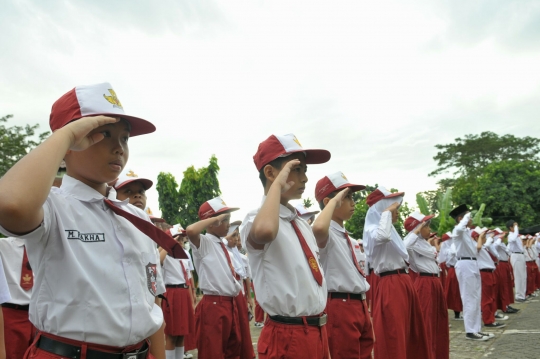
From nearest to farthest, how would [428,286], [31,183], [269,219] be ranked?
[31,183] → [269,219] → [428,286]

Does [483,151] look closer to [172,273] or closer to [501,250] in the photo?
[501,250]

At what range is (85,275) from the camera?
1.97 metres

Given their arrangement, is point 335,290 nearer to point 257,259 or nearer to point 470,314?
point 257,259

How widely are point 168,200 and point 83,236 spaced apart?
30.2m

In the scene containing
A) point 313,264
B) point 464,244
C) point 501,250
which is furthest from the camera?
point 501,250

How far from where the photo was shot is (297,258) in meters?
3.47

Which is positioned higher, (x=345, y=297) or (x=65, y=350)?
(x=65, y=350)

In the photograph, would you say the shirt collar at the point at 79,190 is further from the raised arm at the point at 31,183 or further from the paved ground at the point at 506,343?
the paved ground at the point at 506,343

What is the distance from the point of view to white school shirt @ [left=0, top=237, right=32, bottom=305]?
4.45 meters

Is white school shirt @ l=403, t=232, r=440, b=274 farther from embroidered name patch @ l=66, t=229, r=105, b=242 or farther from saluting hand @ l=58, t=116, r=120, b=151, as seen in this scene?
saluting hand @ l=58, t=116, r=120, b=151

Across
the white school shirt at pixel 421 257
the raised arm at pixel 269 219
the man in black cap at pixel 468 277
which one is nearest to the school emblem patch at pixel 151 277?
the raised arm at pixel 269 219

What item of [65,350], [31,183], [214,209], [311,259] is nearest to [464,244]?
[214,209]

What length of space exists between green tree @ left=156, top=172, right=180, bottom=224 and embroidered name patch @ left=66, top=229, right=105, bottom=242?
2963 centimetres

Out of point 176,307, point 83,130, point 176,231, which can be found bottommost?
point 176,307
